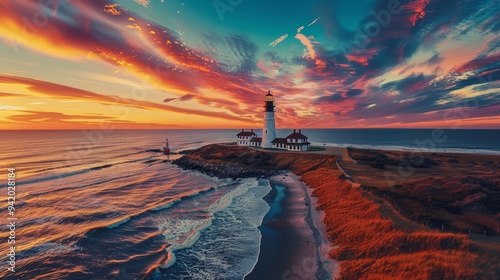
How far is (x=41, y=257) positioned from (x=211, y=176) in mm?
31750

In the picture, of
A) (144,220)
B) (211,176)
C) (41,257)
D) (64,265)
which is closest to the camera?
(64,265)

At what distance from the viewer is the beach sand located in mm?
13836

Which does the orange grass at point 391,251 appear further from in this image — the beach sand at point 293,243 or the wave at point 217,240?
the wave at point 217,240

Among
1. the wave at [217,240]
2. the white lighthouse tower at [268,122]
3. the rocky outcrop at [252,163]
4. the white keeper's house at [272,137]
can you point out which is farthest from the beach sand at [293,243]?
the white lighthouse tower at [268,122]

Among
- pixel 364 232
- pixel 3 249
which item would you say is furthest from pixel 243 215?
pixel 3 249

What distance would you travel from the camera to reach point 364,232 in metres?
16.1

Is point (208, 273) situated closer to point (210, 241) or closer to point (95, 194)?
point (210, 241)

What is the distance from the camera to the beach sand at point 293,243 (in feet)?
45.4

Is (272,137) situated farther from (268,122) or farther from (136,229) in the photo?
(136,229)

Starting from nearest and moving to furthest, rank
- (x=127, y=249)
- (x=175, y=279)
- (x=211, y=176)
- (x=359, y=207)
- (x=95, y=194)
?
(x=175, y=279) < (x=127, y=249) < (x=359, y=207) < (x=95, y=194) < (x=211, y=176)

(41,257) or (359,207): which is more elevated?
(359,207)

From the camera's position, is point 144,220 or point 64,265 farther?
point 144,220

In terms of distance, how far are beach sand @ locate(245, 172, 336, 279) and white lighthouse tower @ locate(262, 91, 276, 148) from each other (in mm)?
34696

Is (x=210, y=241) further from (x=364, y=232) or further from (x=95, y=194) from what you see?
(x=95, y=194)
